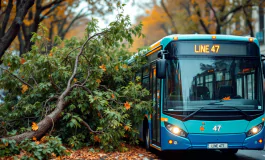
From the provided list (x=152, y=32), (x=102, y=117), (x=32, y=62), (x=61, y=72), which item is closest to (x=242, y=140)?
(x=102, y=117)

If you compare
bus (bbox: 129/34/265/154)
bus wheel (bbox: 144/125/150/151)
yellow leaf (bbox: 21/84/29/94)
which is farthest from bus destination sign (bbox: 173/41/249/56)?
yellow leaf (bbox: 21/84/29/94)

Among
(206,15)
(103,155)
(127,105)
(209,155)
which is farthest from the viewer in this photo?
(206,15)

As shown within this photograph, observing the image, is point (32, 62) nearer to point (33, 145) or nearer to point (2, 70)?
point (2, 70)

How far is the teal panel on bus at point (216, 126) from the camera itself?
10.1 metres

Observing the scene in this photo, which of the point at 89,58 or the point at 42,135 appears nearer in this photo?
the point at 42,135

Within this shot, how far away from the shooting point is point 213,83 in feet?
33.5

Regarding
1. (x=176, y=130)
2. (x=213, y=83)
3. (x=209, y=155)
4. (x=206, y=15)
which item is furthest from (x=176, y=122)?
(x=206, y=15)

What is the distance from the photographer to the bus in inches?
400

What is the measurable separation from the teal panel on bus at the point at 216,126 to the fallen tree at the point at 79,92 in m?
1.93

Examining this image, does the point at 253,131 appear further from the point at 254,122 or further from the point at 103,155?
the point at 103,155

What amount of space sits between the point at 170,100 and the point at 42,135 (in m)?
3.50

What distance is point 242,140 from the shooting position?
33.9 feet

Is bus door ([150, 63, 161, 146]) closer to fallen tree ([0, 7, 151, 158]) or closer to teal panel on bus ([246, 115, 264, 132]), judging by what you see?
fallen tree ([0, 7, 151, 158])

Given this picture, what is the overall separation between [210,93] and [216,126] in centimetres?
80
